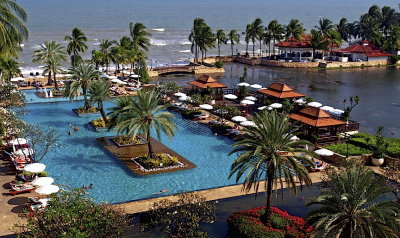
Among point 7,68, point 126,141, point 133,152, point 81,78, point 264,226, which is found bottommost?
point 264,226

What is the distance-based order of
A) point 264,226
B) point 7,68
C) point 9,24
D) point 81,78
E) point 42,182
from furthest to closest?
point 7,68 < point 81,78 < point 42,182 < point 9,24 < point 264,226

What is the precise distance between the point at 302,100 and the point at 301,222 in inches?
1129

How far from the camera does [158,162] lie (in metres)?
33.4

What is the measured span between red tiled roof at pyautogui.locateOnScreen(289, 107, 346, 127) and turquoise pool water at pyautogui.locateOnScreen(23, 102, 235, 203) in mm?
7273

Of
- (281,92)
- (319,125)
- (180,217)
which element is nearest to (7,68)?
(281,92)

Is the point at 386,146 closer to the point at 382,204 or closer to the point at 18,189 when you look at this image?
the point at 382,204

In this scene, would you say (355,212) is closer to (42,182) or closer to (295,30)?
(42,182)

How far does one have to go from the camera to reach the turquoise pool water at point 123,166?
29.6m

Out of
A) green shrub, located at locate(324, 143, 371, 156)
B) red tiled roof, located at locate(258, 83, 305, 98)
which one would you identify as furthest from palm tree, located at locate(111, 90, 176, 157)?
red tiled roof, located at locate(258, 83, 305, 98)

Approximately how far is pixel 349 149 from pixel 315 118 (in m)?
4.88

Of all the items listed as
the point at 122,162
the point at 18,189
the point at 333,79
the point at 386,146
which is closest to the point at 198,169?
the point at 122,162

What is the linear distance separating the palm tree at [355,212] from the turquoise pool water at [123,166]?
11965 millimetres

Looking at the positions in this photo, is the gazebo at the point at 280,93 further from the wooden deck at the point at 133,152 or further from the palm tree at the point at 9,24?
the palm tree at the point at 9,24

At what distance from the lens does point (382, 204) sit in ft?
61.5
